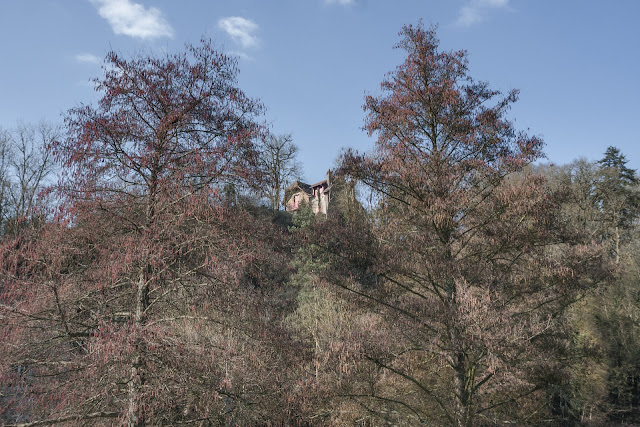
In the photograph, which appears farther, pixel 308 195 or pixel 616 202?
pixel 308 195

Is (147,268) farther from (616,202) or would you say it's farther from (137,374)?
(616,202)

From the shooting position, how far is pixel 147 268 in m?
7.04

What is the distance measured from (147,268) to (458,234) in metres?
5.74

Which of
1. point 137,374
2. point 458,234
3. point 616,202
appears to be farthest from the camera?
point 616,202

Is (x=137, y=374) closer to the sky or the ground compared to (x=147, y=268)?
closer to the ground

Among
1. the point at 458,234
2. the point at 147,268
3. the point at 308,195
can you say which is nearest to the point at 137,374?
the point at 147,268

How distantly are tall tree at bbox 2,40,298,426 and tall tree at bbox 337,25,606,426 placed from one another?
251cm

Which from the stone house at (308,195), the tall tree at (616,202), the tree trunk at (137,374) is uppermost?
the stone house at (308,195)

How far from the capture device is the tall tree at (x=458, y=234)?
8164 millimetres

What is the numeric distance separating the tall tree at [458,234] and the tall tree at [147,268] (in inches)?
98.7


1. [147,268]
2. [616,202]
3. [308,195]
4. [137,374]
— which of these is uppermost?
[308,195]

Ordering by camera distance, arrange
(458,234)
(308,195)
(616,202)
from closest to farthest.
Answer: (458,234) → (616,202) → (308,195)

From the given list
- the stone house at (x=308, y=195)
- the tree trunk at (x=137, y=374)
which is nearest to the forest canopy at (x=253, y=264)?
the tree trunk at (x=137, y=374)

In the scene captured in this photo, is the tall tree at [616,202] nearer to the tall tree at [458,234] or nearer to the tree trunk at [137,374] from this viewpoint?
the tall tree at [458,234]
